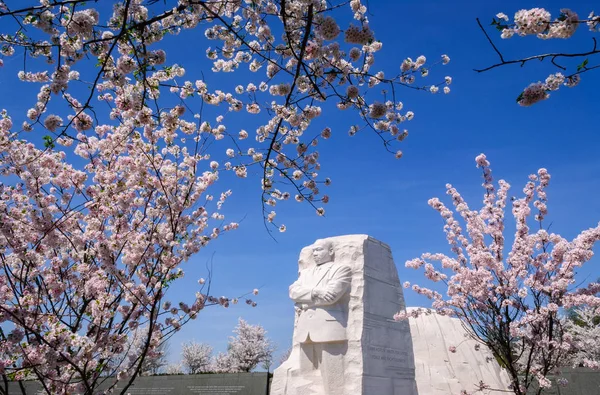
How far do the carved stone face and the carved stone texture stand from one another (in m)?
3.15

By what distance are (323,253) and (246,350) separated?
20.9 m

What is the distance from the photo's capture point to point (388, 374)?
8930 millimetres

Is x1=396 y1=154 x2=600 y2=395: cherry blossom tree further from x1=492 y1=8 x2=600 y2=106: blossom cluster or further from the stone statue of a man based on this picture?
x1=492 y1=8 x2=600 y2=106: blossom cluster

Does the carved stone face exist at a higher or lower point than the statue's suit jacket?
higher

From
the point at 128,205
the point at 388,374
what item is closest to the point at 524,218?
the point at 388,374

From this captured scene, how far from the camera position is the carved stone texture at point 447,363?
440 inches

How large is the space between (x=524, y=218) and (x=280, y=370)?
5326 mm

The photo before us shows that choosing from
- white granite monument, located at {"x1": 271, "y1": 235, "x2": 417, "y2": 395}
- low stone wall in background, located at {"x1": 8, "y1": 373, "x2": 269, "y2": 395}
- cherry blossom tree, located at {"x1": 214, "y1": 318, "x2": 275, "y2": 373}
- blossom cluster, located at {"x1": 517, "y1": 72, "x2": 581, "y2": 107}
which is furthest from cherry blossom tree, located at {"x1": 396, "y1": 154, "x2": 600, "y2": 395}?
cherry blossom tree, located at {"x1": 214, "y1": 318, "x2": 275, "y2": 373}

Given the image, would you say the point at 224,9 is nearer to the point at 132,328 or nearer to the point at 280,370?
the point at 132,328

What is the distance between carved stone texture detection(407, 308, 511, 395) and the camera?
11.2 meters

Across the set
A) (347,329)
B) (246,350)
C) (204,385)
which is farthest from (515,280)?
(246,350)

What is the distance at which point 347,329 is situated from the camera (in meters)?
8.81

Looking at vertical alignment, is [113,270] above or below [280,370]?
above

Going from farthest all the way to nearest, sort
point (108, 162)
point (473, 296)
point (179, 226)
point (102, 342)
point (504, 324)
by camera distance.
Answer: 1. point (473, 296)
2. point (504, 324)
3. point (108, 162)
4. point (179, 226)
5. point (102, 342)
